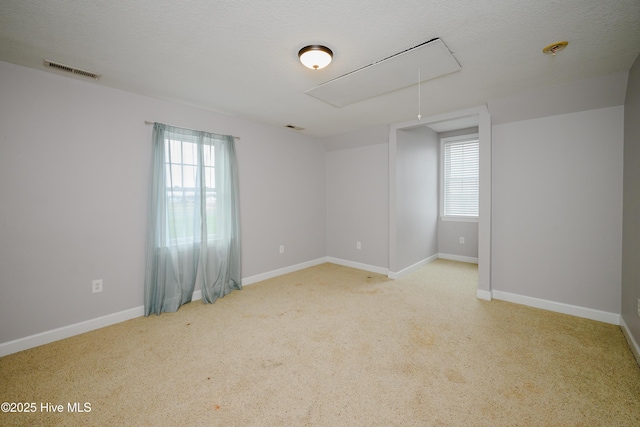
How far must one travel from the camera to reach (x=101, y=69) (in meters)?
2.29

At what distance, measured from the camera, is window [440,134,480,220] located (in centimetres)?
499

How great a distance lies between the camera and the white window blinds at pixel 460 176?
499cm

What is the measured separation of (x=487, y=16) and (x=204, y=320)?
3.47 metres

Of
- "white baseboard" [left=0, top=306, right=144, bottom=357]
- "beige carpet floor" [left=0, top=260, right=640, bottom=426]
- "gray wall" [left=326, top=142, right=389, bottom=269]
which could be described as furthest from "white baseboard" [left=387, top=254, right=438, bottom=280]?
"white baseboard" [left=0, top=306, right=144, bottom=357]

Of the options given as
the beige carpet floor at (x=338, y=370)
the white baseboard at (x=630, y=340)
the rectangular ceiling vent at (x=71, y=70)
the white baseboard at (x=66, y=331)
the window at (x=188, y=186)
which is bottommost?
the beige carpet floor at (x=338, y=370)

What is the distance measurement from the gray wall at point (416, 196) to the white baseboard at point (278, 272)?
5.08 feet

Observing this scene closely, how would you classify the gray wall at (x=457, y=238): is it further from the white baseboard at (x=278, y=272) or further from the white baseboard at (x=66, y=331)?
the white baseboard at (x=66, y=331)

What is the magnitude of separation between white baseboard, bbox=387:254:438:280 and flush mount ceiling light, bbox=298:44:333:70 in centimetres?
319

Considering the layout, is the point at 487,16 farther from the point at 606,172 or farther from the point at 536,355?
the point at 536,355

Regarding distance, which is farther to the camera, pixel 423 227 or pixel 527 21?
pixel 423 227

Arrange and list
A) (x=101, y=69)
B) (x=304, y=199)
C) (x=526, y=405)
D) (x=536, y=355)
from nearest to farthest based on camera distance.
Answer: (x=526, y=405) < (x=536, y=355) < (x=101, y=69) < (x=304, y=199)

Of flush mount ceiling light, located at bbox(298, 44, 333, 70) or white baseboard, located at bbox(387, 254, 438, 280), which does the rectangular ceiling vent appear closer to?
flush mount ceiling light, located at bbox(298, 44, 333, 70)

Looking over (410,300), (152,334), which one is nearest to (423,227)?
(410,300)

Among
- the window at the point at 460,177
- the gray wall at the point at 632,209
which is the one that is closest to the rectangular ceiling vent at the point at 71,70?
the gray wall at the point at 632,209
